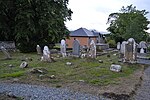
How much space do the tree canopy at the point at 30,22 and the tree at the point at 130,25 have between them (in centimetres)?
1558

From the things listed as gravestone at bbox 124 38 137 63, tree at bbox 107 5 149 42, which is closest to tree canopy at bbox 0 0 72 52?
gravestone at bbox 124 38 137 63

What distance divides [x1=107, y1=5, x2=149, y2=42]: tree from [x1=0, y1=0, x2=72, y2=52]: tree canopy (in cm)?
1558

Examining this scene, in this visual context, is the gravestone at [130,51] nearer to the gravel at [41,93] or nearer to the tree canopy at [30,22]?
the gravel at [41,93]

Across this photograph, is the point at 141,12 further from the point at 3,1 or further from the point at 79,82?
the point at 79,82

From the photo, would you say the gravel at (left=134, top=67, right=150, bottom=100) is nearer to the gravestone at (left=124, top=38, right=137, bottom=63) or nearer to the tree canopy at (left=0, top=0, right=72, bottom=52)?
the gravestone at (left=124, top=38, right=137, bottom=63)

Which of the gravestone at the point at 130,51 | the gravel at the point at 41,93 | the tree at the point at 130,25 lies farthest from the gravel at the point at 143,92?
the tree at the point at 130,25

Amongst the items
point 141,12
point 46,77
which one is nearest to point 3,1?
point 46,77

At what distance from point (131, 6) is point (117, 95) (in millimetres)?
47051

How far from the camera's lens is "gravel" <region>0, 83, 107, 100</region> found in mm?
7652

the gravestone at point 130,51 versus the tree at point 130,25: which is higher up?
the tree at point 130,25

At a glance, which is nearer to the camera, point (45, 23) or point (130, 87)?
point (130, 87)

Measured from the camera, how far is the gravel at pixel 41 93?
765 cm

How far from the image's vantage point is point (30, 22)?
87.6 feet

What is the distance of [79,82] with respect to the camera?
1027cm
